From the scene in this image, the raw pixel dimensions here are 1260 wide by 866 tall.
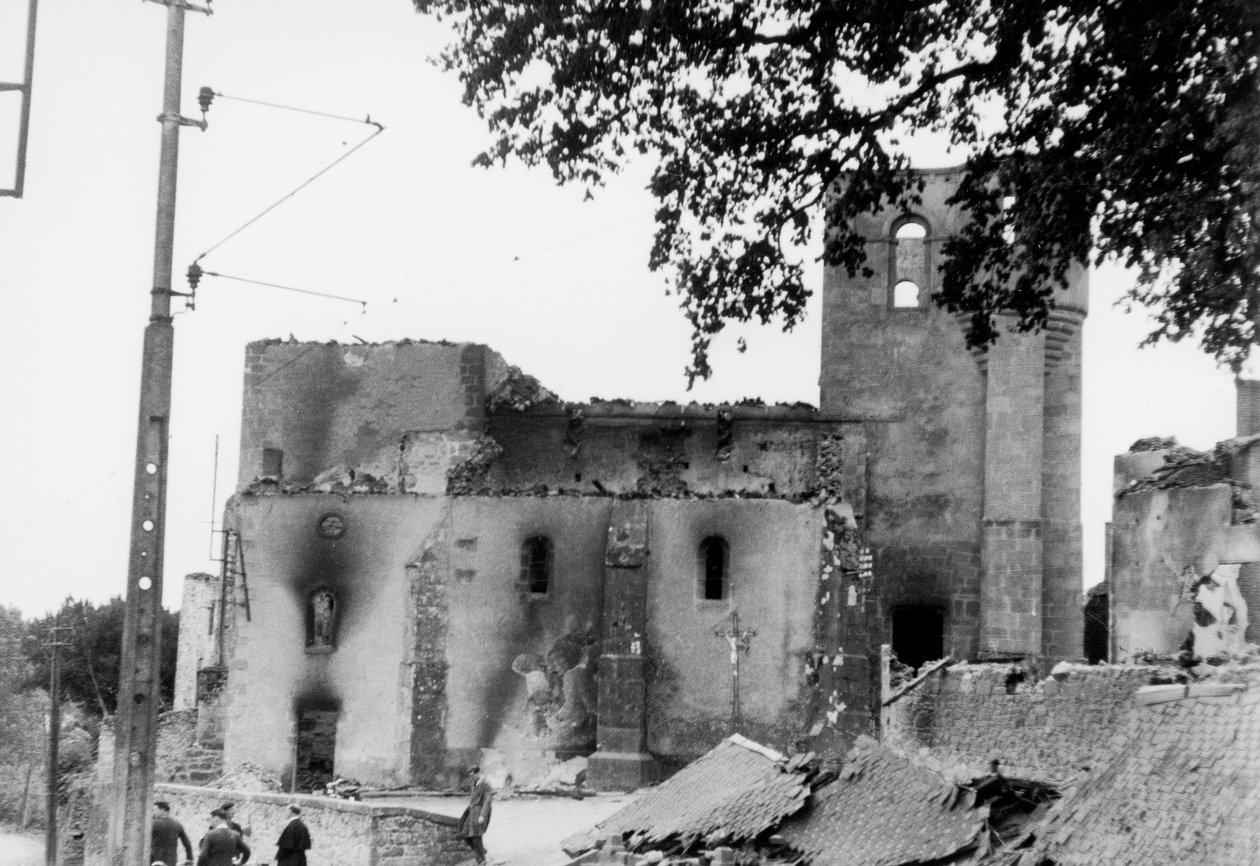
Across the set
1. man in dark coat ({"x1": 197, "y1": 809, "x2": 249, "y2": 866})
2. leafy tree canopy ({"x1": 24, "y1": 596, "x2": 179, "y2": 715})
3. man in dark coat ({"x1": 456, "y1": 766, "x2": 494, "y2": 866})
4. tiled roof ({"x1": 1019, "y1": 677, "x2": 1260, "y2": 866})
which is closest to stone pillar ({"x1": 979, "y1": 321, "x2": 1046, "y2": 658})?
man in dark coat ({"x1": 456, "y1": 766, "x2": 494, "y2": 866})

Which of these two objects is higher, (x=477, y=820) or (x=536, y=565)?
(x=536, y=565)

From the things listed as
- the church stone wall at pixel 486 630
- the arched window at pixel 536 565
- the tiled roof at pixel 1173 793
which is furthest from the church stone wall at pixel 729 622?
the tiled roof at pixel 1173 793

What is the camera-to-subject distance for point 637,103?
1412cm

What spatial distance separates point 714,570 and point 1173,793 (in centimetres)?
1590

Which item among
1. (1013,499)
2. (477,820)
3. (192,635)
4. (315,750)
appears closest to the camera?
(477,820)

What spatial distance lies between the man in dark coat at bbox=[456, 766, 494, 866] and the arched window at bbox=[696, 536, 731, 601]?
761 cm

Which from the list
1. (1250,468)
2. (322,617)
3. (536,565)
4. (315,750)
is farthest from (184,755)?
(1250,468)

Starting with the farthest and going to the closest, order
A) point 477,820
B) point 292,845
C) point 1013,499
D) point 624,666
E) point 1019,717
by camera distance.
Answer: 1. point 1013,499
2. point 624,666
3. point 477,820
4. point 292,845
5. point 1019,717

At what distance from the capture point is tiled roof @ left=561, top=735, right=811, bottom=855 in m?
15.0

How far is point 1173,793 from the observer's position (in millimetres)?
10812

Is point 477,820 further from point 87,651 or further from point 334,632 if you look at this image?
point 87,651

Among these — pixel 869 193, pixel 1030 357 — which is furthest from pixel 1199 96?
pixel 1030 357

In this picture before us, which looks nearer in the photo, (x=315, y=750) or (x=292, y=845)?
(x=292, y=845)

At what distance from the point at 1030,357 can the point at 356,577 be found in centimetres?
1266
